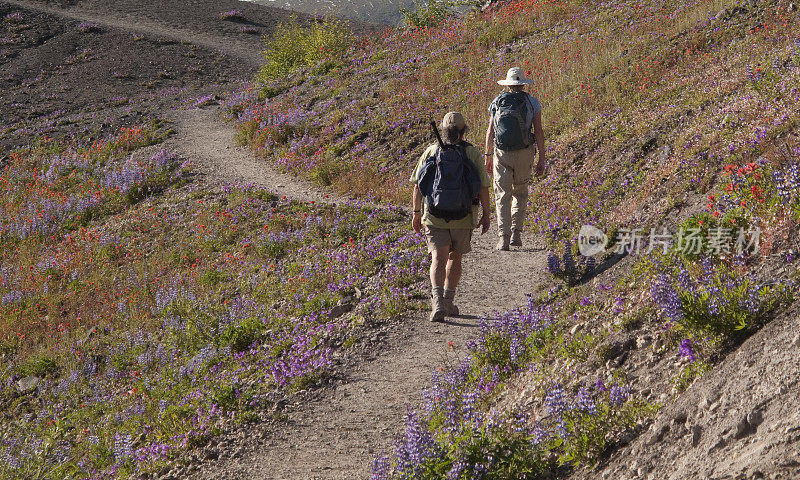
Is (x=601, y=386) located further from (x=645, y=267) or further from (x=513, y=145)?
(x=513, y=145)

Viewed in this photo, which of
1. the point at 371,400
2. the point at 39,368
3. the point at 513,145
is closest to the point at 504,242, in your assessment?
the point at 513,145

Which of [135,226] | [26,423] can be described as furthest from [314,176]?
[26,423]

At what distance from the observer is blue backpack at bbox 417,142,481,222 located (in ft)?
23.4

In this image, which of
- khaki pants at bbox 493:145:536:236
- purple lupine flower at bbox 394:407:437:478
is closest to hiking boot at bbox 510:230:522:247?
khaki pants at bbox 493:145:536:236

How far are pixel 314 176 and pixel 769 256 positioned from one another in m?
13.7

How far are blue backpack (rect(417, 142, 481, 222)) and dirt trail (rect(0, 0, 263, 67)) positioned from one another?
33.2 m

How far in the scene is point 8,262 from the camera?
16422 mm

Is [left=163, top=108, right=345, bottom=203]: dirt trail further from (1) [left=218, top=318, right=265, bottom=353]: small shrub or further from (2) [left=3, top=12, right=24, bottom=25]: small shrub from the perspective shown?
(2) [left=3, top=12, right=24, bottom=25]: small shrub

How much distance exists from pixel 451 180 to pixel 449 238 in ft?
2.53

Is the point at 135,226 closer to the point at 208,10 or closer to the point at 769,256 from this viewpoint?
the point at 769,256

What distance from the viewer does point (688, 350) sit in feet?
15.7

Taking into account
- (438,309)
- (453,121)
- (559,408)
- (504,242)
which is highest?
(453,121)

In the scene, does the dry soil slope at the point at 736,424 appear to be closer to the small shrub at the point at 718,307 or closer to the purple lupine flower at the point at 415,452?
the small shrub at the point at 718,307

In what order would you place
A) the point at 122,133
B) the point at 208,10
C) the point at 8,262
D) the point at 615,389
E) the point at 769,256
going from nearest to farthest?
the point at 615,389 → the point at 769,256 → the point at 8,262 → the point at 122,133 → the point at 208,10
